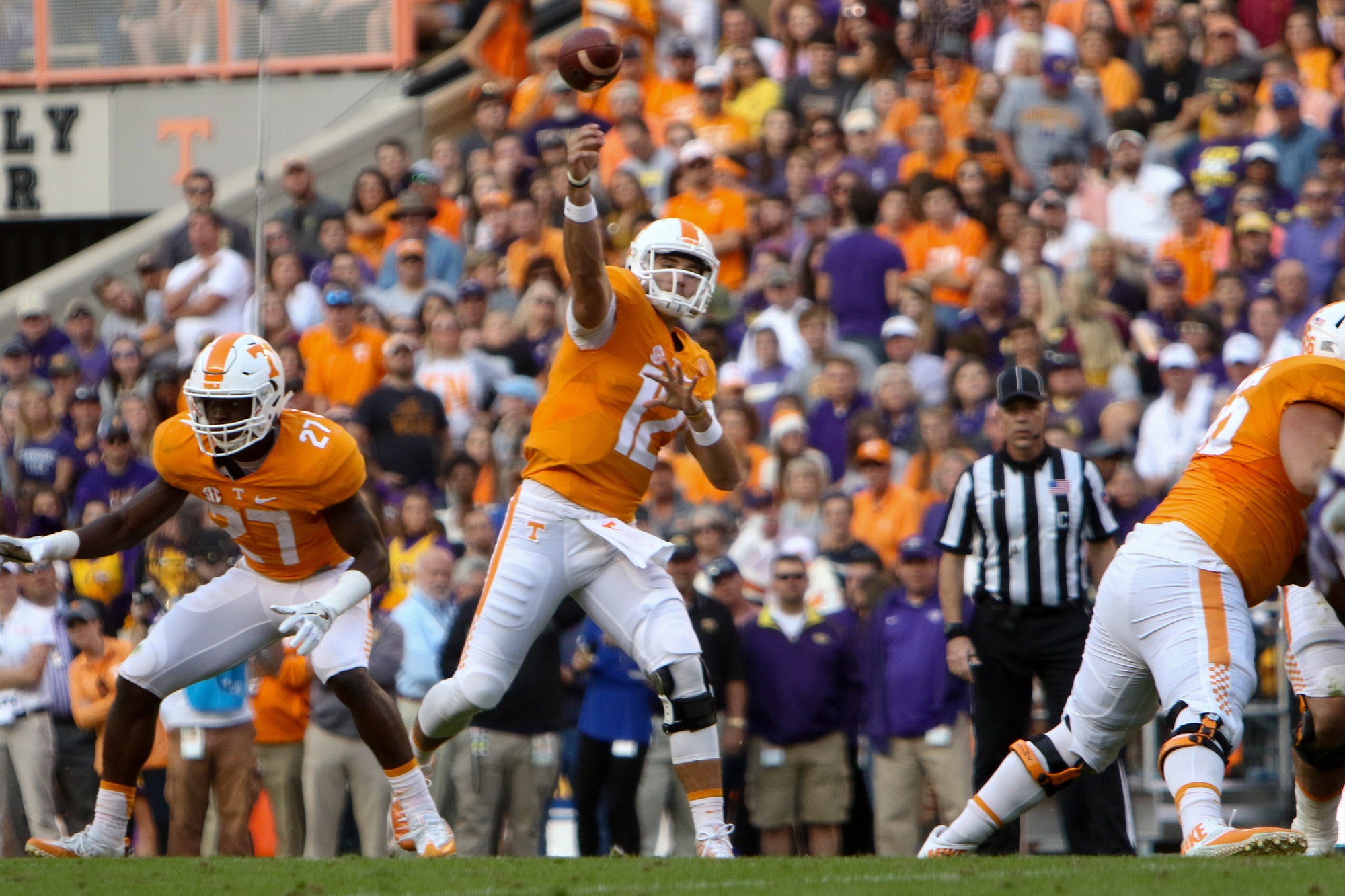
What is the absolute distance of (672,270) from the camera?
276 inches

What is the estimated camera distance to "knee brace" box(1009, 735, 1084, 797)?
20.3 feet

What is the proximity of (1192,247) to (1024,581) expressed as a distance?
4761 mm

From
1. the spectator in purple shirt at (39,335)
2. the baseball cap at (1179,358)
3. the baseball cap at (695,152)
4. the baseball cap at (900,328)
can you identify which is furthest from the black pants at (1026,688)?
the spectator in purple shirt at (39,335)

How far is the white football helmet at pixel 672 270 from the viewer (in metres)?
7.02

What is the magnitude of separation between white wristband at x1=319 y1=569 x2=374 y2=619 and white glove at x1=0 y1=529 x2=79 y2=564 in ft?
3.30

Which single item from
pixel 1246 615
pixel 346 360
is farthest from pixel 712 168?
pixel 1246 615

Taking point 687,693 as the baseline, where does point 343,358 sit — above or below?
above

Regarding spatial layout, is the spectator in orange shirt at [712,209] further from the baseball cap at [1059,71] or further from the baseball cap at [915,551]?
the baseball cap at [915,551]

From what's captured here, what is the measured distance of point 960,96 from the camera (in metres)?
14.3

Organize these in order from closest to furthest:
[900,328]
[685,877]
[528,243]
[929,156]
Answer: [685,877] < [900,328] < [929,156] < [528,243]

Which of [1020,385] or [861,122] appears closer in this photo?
[1020,385]

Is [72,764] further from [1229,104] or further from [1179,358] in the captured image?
[1229,104]

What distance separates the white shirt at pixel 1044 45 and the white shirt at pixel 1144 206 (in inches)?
63.5

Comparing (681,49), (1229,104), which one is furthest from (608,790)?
(681,49)
